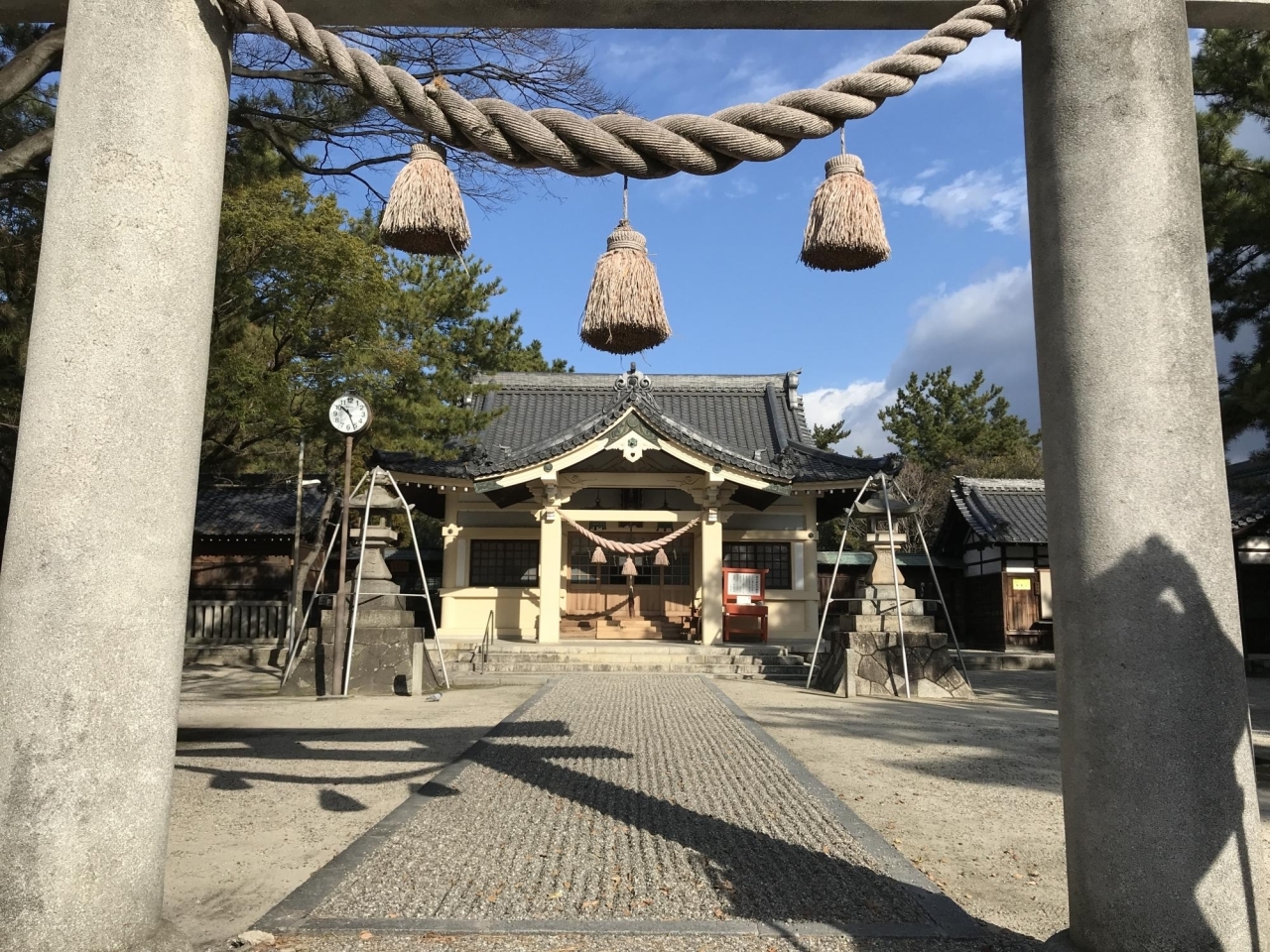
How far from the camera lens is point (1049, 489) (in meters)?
2.58

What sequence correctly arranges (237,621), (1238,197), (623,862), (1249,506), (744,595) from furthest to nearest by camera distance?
(1249,506) < (237,621) < (744,595) < (1238,197) < (623,862)

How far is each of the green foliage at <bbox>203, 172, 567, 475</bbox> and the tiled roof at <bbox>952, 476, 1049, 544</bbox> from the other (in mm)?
12299

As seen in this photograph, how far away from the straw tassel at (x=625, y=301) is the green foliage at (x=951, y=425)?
30498mm

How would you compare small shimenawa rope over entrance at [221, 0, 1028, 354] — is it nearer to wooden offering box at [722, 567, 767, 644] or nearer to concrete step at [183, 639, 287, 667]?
wooden offering box at [722, 567, 767, 644]

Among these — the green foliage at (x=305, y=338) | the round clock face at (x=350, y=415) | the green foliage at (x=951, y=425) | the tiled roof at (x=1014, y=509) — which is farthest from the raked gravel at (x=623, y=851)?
the green foliage at (x=951, y=425)

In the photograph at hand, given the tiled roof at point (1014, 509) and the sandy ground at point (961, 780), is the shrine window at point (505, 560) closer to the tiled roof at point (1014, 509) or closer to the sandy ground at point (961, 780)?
the sandy ground at point (961, 780)

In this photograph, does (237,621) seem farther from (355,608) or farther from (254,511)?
(355,608)

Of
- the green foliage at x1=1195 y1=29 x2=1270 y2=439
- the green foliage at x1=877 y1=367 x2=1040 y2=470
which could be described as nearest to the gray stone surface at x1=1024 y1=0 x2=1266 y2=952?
the green foliage at x1=1195 y1=29 x2=1270 y2=439

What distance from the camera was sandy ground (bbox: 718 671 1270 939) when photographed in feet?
11.9

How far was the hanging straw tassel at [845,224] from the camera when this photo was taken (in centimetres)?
309

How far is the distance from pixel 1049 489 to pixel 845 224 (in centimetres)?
117

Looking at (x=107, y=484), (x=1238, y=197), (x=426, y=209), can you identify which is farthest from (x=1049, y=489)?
(x=1238, y=197)

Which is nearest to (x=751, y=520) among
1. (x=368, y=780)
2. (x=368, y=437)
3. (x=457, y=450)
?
(x=457, y=450)

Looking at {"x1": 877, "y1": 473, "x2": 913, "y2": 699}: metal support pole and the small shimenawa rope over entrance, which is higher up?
the small shimenawa rope over entrance
